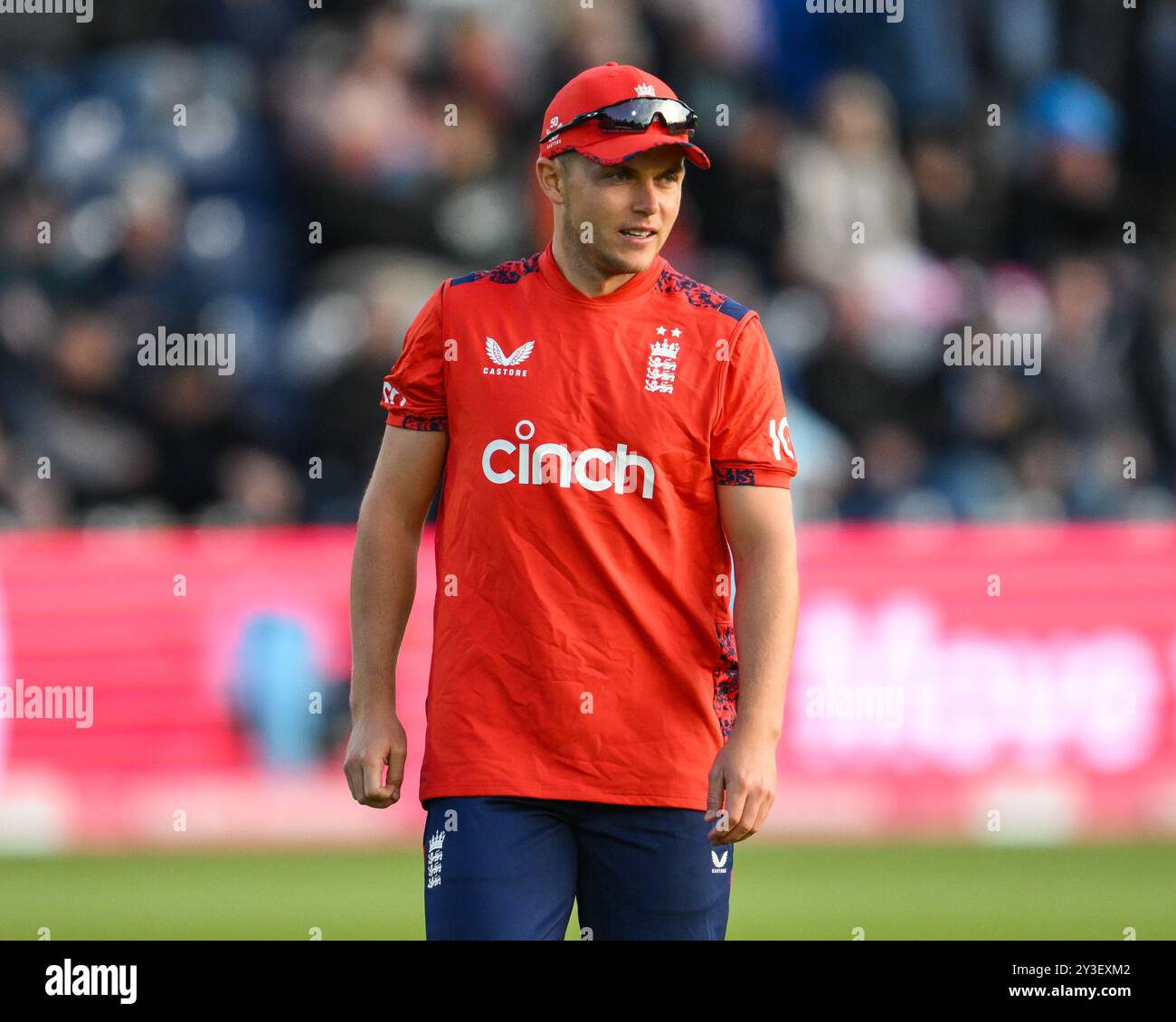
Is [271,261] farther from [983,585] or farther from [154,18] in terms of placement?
[983,585]

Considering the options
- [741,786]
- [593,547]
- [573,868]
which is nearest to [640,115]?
[593,547]

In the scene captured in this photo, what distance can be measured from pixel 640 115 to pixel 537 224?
784 cm

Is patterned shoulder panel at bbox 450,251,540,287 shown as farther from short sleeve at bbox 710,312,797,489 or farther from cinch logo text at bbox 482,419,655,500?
short sleeve at bbox 710,312,797,489

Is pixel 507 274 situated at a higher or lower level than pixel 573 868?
higher

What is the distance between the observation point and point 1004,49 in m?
13.0

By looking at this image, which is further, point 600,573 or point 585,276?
point 585,276

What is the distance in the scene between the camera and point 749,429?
4336 millimetres

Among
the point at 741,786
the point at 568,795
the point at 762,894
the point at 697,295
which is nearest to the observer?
the point at 741,786

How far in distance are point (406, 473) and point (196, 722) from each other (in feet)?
17.3

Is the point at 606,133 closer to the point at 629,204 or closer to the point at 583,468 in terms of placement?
the point at 629,204

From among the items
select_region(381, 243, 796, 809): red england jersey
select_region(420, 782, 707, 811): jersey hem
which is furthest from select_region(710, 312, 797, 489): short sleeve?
select_region(420, 782, 707, 811): jersey hem

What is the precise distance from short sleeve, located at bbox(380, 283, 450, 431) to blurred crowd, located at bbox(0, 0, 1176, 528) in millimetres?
6596

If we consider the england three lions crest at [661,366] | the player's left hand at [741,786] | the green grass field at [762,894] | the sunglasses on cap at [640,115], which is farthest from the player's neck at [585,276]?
the green grass field at [762,894]

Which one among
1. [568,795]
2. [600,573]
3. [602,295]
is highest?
[602,295]
